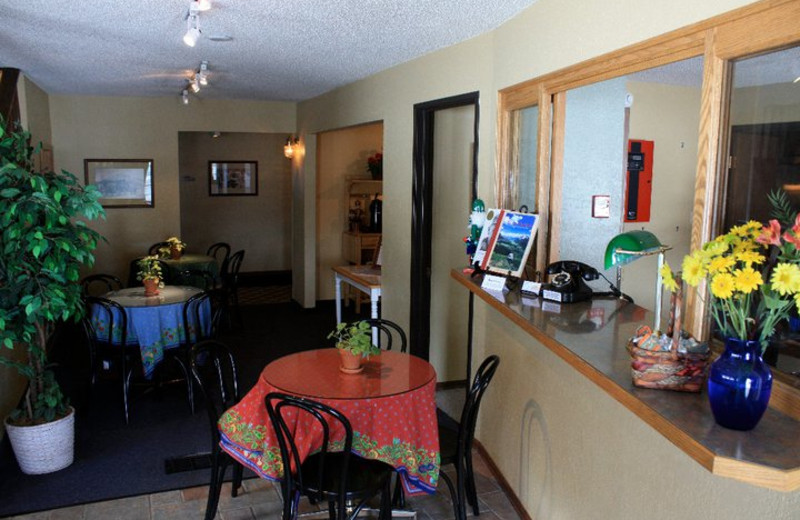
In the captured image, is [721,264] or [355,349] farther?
[355,349]

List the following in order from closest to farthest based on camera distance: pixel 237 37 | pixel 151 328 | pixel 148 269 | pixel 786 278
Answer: pixel 786 278 → pixel 237 37 → pixel 151 328 → pixel 148 269

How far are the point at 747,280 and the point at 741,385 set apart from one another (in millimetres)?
241

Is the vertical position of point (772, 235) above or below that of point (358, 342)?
above

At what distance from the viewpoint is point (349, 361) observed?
3.13 m

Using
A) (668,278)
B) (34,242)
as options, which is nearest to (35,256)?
(34,242)

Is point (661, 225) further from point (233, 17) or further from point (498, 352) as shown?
point (233, 17)

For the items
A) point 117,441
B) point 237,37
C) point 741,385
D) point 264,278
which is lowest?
point 117,441

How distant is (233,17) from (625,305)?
8.14 ft

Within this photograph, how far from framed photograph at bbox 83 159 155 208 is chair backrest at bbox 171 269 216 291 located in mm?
1374

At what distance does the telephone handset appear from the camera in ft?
9.60

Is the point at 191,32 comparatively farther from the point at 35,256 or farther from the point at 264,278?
the point at 264,278

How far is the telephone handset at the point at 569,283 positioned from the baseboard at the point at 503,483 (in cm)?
111

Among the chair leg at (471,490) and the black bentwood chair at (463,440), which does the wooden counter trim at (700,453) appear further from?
the chair leg at (471,490)

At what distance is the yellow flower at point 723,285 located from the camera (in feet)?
4.93
